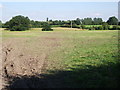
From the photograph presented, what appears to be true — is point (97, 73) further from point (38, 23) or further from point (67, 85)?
point (38, 23)

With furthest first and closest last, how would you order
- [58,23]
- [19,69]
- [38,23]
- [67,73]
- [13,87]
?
[58,23], [38,23], [19,69], [67,73], [13,87]

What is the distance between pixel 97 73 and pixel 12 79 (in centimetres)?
Answer: 323

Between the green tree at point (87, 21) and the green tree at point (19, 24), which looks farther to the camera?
the green tree at point (87, 21)

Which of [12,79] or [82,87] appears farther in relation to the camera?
[12,79]

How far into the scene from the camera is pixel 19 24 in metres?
73.3

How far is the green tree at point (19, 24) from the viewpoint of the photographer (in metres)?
72.8

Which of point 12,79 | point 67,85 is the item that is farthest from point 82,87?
point 12,79

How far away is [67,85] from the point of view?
7160 mm

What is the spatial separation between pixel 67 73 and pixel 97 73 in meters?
1.18

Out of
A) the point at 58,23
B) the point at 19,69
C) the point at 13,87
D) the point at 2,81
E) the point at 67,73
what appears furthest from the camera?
the point at 58,23

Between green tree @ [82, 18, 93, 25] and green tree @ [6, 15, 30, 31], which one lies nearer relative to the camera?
green tree @ [6, 15, 30, 31]

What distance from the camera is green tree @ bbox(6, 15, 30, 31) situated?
7275cm

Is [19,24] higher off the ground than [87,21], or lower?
lower

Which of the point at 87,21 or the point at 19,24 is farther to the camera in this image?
the point at 87,21
